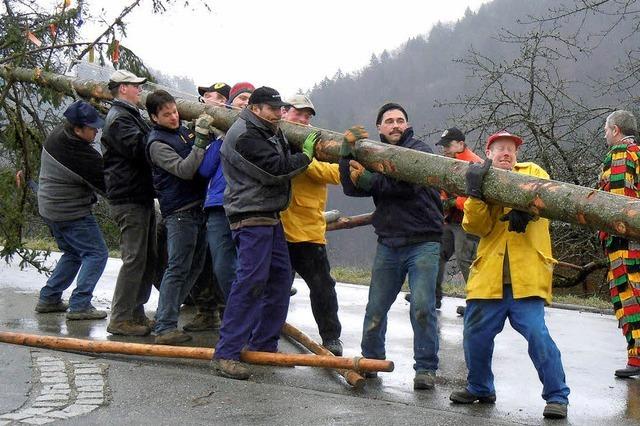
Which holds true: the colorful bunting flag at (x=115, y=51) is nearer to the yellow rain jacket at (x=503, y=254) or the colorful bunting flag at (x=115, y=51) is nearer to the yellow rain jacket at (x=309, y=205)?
the yellow rain jacket at (x=309, y=205)

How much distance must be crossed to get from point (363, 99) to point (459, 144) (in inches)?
2634

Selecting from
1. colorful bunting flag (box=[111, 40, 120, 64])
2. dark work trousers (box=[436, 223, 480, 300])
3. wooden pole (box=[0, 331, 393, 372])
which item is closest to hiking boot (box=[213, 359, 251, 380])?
wooden pole (box=[0, 331, 393, 372])

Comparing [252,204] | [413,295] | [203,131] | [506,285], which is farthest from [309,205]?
[506,285]

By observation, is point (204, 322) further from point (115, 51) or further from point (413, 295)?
point (115, 51)

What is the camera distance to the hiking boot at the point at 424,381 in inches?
219

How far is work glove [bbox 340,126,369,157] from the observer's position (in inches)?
226

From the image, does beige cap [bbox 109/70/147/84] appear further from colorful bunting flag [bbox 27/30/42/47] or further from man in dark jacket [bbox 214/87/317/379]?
colorful bunting flag [bbox 27/30/42/47]

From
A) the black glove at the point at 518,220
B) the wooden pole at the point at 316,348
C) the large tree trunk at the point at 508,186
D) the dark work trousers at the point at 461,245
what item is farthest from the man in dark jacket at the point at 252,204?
the dark work trousers at the point at 461,245

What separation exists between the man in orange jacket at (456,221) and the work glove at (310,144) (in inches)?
88.6

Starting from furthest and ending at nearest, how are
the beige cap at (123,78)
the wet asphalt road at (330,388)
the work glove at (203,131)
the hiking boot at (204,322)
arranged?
the hiking boot at (204,322)
the beige cap at (123,78)
the work glove at (203,131)
the wet asphalt road at (330,388)

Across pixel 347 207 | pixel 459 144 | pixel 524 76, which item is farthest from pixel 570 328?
pixel 347 207

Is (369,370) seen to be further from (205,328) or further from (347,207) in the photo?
(347,207)

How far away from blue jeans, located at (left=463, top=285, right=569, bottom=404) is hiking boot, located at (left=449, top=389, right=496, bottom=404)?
27 mm

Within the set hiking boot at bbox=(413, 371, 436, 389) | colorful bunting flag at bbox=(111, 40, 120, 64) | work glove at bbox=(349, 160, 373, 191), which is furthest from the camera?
colorful bunting flag at bbox=(111, 40, 120, 64)
